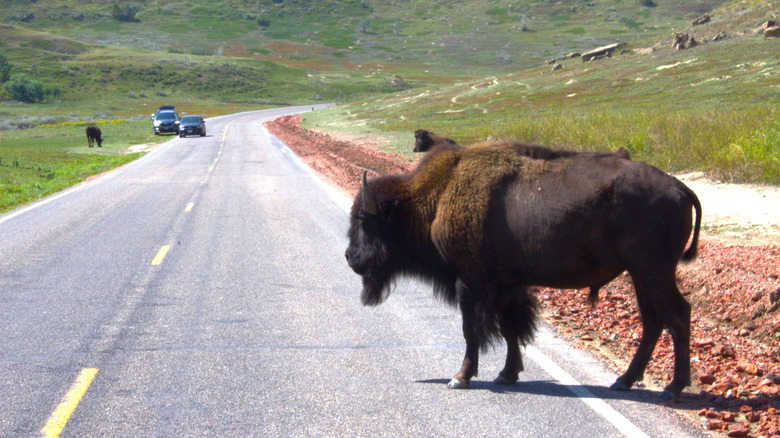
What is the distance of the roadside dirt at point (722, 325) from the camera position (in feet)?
16.2

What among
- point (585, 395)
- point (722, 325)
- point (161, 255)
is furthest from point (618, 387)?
point (161, 255)

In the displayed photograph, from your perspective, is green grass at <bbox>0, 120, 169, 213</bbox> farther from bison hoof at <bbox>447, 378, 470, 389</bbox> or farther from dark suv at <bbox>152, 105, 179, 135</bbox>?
bison hoof at <bbox>447, 378, 470, 389</bbox>

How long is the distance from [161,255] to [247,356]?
513 centimetres

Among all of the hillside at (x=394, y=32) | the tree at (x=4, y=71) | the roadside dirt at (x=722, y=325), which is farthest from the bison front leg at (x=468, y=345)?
the hillside at (x=394, y=32)

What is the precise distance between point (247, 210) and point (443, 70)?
12831cm

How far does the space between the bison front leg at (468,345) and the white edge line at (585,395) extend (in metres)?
0.69

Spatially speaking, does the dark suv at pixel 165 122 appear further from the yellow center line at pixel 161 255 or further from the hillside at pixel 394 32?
the hillside at pixel 394 32

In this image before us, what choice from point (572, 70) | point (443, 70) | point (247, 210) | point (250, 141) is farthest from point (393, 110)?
point (443, 70)

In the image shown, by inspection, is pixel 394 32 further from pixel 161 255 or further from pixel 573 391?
pixel 573 391

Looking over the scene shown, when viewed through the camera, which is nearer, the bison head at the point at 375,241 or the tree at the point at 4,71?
the bison head at the point at 375,241

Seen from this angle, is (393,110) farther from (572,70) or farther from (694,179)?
(694,179)

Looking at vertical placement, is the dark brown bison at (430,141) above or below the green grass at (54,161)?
above

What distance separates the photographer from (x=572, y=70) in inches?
2876

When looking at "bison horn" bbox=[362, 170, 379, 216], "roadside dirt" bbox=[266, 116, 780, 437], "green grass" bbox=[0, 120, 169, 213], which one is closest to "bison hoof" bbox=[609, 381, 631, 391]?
"roadside dirt" bbox=[266, 116, 780, 437]
